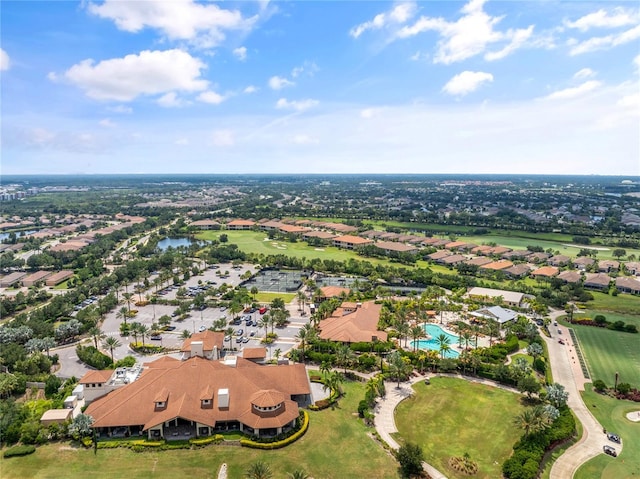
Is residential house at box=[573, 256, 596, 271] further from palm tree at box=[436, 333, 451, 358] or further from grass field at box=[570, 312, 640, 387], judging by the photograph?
palm tree at box=[436, 333, 451, 358]

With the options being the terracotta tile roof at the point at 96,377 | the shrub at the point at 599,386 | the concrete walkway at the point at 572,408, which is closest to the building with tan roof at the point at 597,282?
the concrete walkway at the point at 572,408

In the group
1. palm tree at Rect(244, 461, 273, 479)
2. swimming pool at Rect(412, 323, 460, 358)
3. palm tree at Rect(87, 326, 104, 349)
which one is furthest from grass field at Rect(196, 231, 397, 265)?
palm tree at Rect(244, 461, 273, 479)

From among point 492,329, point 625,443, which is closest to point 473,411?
point 625,443

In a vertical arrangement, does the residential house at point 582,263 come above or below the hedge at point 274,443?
above

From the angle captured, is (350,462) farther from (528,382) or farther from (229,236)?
(229,236)

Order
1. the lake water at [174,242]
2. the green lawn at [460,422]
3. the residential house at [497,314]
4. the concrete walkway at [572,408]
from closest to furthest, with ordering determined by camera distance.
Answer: the concrete walkway at [572,408] < the green lawn at [460,422] < the residential house at [497,314] < the lake water at [174,242]

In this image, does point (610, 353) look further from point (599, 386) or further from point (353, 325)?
point (353, 325)

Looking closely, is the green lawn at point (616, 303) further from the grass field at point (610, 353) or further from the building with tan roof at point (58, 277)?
the building with tan roof at point (58, 277)

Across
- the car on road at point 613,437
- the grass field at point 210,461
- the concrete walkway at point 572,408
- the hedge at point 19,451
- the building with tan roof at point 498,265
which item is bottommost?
the concrete walkway at point 572,408
